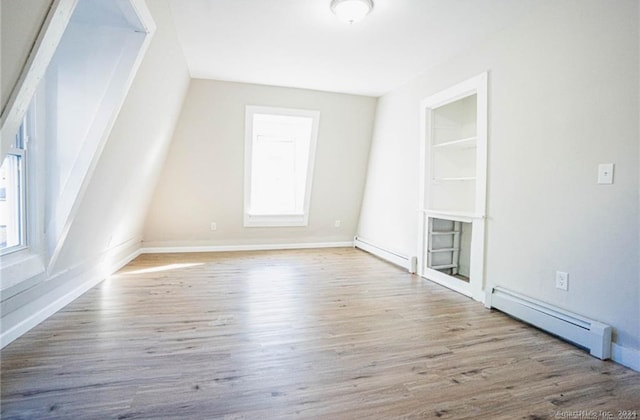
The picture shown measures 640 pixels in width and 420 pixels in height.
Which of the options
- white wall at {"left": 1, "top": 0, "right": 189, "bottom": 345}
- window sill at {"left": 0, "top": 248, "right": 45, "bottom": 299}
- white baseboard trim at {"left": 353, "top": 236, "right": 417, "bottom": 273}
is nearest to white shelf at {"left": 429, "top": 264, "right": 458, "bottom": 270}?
white baseboard trim at {"left": 353, "top": 236, "right": 417, "bottom": 273}

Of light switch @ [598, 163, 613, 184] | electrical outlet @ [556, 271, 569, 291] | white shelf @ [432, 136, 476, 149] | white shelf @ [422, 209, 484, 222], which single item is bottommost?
electrical outlet @ [556, 271, 569, 291]

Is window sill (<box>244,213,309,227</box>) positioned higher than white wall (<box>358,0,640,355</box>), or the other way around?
white wall (<box>358,0,640,355</box>)

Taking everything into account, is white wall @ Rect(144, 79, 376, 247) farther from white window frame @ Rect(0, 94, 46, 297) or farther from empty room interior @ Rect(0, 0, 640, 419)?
white window frame @ Rect(0, 94, 46, 297)

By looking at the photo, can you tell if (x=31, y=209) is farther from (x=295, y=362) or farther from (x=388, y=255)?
(x=388, y=255)

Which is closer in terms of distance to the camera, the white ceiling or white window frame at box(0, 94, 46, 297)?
white window frame at box(0, 94, 46, 297)

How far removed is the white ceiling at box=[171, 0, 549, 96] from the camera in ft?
8.02

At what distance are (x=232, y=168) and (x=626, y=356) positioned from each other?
437cm

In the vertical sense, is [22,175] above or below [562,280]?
above

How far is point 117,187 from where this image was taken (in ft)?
9.83

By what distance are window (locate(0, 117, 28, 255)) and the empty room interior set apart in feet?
0.04

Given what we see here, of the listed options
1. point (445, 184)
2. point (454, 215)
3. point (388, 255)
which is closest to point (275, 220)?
point (388, 255)

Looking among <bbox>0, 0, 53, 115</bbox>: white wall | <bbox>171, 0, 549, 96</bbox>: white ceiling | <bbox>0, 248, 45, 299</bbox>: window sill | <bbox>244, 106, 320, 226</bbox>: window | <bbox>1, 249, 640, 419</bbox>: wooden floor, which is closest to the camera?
<bbox>0, 0, 53, 115</bbox>: white wall

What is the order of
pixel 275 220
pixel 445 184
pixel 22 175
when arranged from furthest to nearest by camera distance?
1. pixel 275 220
2. pixel 445 184
3. pixel 22 175

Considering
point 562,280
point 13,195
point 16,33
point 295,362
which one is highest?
→ point 16,33
